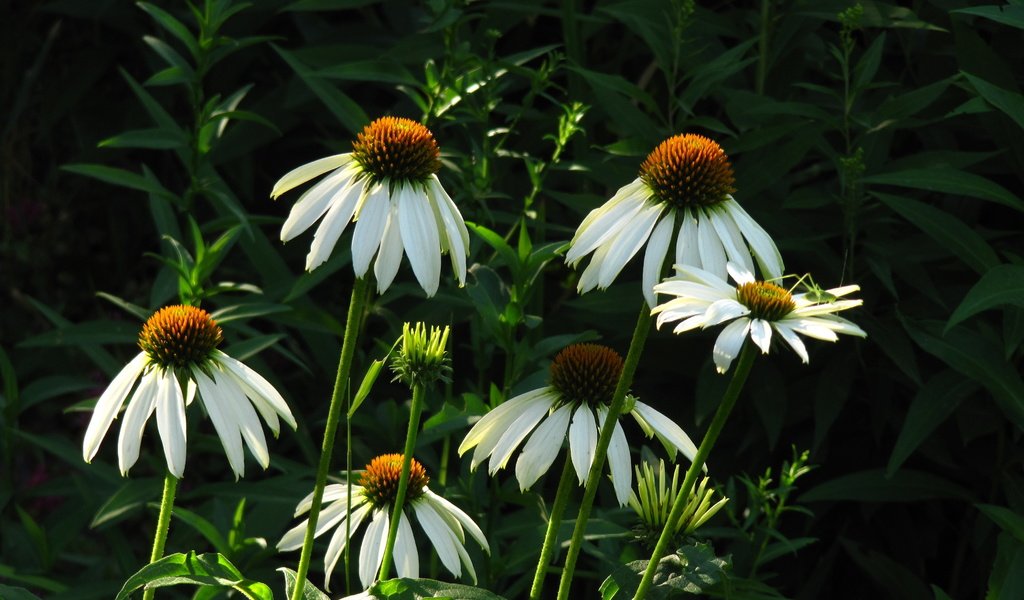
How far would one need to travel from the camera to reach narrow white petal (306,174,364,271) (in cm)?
88

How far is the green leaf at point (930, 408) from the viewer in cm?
143

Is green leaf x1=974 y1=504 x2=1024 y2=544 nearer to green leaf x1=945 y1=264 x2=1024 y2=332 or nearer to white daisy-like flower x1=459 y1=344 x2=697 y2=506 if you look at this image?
green leaf x1=945 y1=264 x2=1024 y2=332

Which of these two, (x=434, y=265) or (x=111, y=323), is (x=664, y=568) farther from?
(x=111, y=323)

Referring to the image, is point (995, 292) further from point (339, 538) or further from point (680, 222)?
point (339, 538)

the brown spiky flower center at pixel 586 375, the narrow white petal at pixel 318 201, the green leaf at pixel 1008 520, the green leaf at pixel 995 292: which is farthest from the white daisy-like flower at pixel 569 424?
the green leaf at pixel 1008 520

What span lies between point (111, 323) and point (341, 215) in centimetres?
86

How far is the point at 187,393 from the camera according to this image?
3.12 feet

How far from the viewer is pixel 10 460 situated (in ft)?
5.46

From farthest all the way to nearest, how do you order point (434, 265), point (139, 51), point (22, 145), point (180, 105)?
point (22, 145) < point (180, 105) < point (139, 51) < point (434, 265)

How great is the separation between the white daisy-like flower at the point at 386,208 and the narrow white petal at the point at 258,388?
115 mm

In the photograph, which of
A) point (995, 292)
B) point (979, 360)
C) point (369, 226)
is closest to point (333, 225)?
point (369, 226)

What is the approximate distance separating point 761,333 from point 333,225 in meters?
0.32

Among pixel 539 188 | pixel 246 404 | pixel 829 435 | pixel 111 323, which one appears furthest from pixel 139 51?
pixel 246 404

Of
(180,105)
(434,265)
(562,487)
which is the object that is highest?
(180,105)
